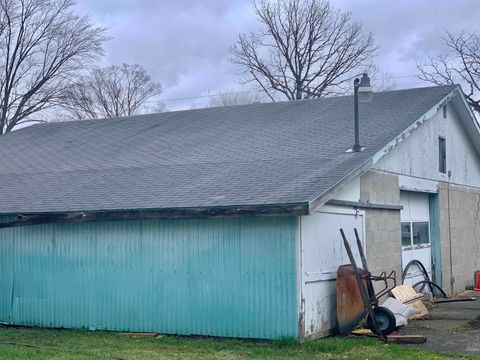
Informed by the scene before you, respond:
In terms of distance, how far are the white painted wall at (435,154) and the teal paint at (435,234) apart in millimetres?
630

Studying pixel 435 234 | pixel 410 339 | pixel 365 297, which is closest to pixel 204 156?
pixel 365 297

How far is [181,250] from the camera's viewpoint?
12.6m

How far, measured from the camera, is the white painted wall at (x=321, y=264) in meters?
11.7

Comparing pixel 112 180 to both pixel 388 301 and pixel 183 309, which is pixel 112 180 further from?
pixel 388 301

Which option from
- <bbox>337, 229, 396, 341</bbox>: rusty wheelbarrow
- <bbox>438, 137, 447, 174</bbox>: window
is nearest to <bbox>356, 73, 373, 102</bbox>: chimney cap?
<bbox>337, 229, 396, 341</bbox>: rusty wheelbarrow

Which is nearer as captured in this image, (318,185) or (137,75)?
(318,185)

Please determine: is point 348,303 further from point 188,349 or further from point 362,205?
point 188,349

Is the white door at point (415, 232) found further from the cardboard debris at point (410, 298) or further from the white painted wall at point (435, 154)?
the cardboard debris at point (410, 298)

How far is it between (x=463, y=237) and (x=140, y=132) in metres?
9.67

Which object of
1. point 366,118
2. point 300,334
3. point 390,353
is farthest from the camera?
Answer: point 366,118

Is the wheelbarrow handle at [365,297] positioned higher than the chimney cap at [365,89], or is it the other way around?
the chimney cap at [365,89]

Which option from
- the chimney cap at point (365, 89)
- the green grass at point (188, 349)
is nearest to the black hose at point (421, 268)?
the chimney cap at point (365, 89)

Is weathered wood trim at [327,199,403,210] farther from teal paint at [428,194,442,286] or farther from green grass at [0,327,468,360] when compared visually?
teal paint at [428,194,442,286]

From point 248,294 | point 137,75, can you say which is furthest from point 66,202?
point 137,75
